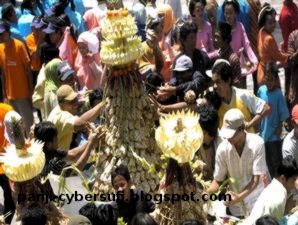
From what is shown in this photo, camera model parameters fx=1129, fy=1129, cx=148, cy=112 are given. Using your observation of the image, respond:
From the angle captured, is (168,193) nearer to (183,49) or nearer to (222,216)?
(222,216)

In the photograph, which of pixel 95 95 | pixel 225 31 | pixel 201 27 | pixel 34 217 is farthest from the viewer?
pixel 201 27

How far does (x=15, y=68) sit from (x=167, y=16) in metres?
2.39

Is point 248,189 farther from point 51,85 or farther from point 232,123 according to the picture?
point 51,85

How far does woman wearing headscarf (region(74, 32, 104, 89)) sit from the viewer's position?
13344 millimetres

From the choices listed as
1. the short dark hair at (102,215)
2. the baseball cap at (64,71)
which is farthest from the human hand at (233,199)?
the baseball cap at (64,71)

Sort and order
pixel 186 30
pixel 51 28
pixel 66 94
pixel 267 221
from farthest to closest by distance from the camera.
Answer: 1. pixel 51 28
2. pixel 186 30
3. pixel 66 94
4. pixel 267 221

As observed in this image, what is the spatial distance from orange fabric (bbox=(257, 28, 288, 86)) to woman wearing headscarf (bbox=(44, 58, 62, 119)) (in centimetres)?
278

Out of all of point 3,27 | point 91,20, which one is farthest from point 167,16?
point 3,27

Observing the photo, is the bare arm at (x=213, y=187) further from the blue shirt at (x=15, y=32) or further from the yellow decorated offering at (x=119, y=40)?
the blue shirt at (x=15, y=32)

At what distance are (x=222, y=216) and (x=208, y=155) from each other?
97 cm

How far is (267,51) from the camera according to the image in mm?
14047

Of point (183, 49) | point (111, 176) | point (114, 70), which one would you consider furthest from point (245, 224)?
point (183, 49)

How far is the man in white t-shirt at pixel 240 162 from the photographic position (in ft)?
33.4

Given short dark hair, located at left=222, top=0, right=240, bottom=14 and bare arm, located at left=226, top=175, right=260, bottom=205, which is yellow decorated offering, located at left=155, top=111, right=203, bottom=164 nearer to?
bare arm, located at left=226, top=175, right=260, bottom=205
